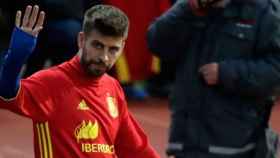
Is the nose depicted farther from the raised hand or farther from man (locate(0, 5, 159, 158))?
the raised hand

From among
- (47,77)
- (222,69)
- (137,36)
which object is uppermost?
(47,77)

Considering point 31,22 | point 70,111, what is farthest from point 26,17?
→ point 70,111

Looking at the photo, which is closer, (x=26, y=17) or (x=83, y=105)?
(x=26, y=17)

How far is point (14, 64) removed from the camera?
369 centimetres

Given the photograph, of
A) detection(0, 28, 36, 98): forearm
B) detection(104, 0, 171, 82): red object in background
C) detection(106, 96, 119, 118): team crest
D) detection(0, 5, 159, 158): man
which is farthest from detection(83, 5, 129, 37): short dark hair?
detection(104, 0, 171, 82): red object in background

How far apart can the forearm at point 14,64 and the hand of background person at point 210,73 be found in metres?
1.21

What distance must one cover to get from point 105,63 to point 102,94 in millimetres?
193

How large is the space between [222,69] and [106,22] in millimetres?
871

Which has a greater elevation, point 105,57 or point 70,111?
point 105,57

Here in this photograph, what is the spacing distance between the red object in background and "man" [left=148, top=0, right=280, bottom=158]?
12.9 ft

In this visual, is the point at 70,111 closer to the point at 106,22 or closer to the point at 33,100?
the point at 33,100

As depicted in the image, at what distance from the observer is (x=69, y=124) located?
3963 mm

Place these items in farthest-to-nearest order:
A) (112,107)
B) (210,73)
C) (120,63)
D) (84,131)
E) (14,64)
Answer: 1. (120,63)
2. (210,73)
3. (112,107)
4. (84,131)
5. (14,64)

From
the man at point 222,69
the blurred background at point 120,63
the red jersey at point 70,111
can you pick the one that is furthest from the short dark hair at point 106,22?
the blurred background at point 120,63
